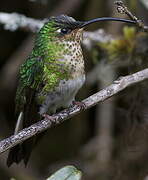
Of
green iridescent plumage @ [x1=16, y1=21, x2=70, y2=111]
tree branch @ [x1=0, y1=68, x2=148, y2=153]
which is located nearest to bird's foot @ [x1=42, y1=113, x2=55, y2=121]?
tree branch @ [x1=0, y1=68, x2=148, y2=153]

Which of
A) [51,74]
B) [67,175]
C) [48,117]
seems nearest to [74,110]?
[48,117]

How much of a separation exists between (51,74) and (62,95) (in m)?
0.15

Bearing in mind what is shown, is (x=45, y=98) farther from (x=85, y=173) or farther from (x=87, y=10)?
(x=87, y=10)

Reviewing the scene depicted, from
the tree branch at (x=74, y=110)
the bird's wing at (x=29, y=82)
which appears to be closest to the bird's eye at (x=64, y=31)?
the bird's wing at (x=29, y=82)

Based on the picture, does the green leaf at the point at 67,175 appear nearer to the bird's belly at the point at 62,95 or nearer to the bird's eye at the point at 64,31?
the bird's belly at the point at 62,95

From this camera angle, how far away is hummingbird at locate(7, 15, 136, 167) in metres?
2.84

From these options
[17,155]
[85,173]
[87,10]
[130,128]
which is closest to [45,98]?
[17,155]

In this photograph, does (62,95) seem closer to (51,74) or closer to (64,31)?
(51,74)

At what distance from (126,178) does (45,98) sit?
1.45 metres

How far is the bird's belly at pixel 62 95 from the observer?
9.29 ft

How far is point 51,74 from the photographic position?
9.35ft

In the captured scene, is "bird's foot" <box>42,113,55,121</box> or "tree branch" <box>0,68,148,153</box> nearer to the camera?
"tree branch" <box>0,68,148,153</box>

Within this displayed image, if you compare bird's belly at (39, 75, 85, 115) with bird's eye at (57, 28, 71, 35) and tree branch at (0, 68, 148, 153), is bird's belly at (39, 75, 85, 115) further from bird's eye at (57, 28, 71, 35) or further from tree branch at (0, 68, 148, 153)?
bird's eye at (57, 28, 71, 35)

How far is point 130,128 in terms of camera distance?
3699 mm
